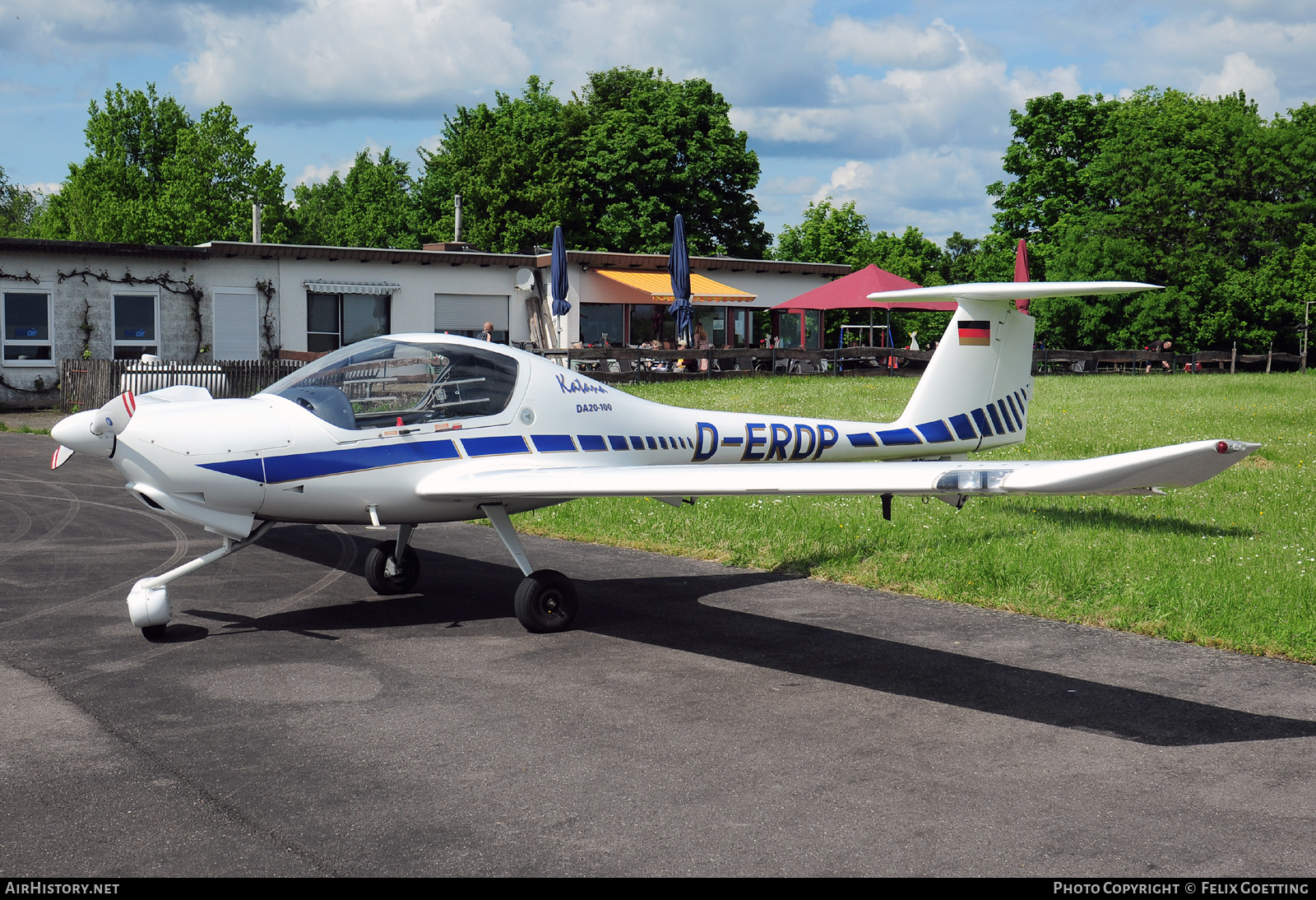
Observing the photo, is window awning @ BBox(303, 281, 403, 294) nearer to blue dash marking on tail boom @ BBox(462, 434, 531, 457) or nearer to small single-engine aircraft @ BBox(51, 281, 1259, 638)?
small single-engine aircraft @ BBox(51, 281, 1259, 638)

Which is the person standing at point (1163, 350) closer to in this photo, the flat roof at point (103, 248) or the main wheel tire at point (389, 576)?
the flat roof at point (103, 248)

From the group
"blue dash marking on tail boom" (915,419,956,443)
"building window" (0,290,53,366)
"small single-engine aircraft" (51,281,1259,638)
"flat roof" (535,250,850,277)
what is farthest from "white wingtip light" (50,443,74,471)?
"flat roof" (535,250,850,277)

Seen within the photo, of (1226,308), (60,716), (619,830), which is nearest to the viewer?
(619,830)

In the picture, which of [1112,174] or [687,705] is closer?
[687,705]

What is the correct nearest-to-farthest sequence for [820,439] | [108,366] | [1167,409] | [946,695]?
Answer: [946,695] → [820,439] → [1167,409] → [108,366]

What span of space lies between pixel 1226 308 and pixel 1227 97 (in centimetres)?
3226

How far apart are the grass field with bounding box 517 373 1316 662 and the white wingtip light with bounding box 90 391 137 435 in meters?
5.35

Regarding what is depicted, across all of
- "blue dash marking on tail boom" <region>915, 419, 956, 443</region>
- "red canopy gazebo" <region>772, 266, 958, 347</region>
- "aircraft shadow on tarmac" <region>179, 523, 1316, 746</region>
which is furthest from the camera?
"red canopy gazebo" <region>772, 266, 958, 347</region>

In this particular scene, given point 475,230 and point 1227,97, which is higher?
point 1227,97

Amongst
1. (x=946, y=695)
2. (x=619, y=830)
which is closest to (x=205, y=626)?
(x=619, y=830)

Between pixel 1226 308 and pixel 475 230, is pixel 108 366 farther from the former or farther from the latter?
pixel 1226 308

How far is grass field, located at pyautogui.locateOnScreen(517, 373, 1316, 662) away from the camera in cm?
790

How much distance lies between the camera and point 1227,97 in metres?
76.4

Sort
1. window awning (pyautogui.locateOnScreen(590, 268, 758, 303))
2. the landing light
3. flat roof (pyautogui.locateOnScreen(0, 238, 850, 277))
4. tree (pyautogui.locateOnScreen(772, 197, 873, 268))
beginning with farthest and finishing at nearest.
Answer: tree (pyautogui.locateOnScreen(772, 197, 873, 268)), window awning (pyautogui.locateOnScreen(590, 268, 758, 303)), flat roof (pyautogui.locateOnScreen(0, 238, 850, 277)), the landing light
